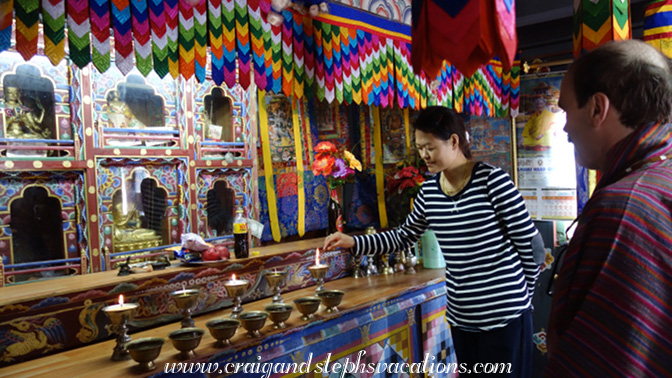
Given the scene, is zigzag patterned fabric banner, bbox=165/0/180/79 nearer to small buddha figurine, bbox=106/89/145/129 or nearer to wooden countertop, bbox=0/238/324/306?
wooden countertop, bbox=0/238/324/306

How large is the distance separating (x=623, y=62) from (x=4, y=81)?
3.38m

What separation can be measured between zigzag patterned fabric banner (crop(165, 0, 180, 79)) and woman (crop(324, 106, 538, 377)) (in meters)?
1.16

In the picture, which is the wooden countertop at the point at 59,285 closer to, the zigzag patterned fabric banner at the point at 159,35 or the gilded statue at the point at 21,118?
the zigzag patterned fabric banner at the point at 159,35

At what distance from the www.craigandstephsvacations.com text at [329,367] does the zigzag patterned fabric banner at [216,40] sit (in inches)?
49.8

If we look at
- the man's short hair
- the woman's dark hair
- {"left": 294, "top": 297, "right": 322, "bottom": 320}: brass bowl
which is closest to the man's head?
the man's short hair

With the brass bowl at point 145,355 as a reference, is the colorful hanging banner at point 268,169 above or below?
above

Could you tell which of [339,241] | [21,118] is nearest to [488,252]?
[339,241]

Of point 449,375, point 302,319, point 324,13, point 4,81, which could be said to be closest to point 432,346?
point 449,375

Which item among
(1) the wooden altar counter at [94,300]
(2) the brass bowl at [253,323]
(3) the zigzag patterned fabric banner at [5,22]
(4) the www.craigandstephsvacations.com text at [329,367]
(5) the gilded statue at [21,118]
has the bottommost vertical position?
(4) the www.craigandstephsvacations.com text at [329,367]

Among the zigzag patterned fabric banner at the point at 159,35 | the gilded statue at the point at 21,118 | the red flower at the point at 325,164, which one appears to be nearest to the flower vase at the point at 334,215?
the red flower at the point at 325,164

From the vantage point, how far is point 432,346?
111 inches

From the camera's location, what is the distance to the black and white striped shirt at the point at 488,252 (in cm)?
198

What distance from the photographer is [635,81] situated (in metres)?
0.87

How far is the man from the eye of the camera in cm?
77
